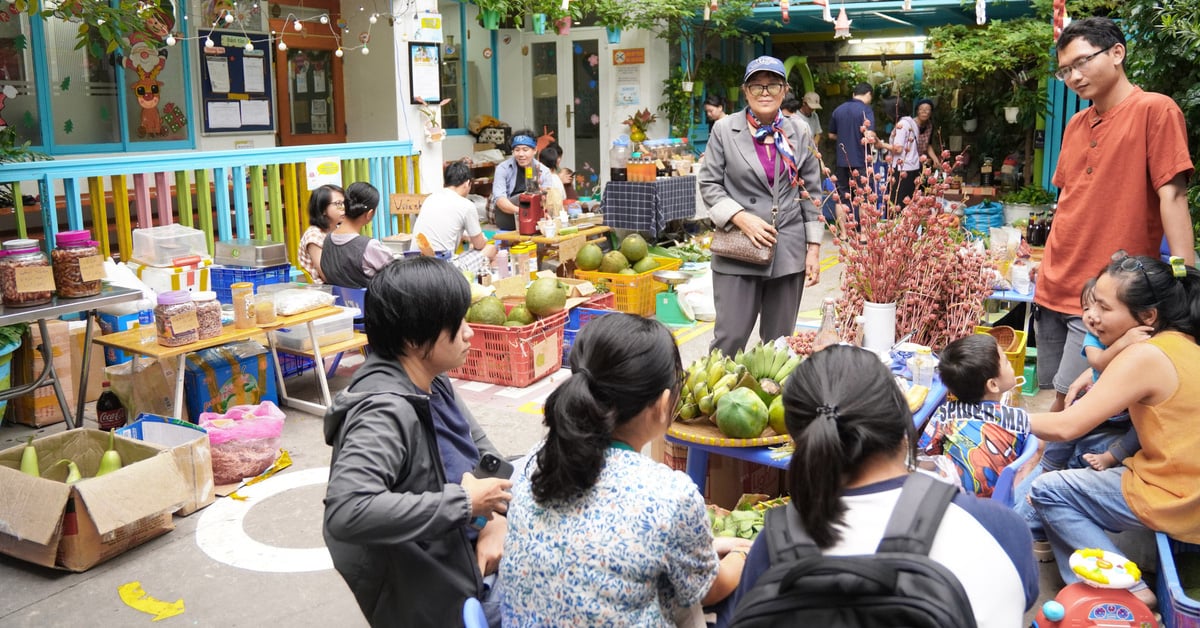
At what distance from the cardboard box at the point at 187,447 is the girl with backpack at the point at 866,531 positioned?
3.13 meters

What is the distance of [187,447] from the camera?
4.24 metres

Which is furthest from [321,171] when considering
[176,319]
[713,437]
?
[713,437]

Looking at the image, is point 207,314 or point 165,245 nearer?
point 207,314

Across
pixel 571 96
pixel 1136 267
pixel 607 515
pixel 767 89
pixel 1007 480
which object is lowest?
pixel 1007 480

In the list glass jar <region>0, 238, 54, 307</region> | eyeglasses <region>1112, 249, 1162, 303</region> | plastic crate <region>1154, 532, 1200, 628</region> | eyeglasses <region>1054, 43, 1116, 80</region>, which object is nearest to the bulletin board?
glass jar <region>0, 238, 54, 307</region>

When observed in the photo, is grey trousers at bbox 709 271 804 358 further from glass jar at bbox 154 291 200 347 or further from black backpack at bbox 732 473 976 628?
black backpack at bbox 732 473 976 628

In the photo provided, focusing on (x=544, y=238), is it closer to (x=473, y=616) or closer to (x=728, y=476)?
(x=728, y=476)

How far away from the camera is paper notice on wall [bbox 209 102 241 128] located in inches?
378

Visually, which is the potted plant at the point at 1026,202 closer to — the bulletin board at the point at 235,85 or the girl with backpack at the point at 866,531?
the bulletin board at the point at 235,85

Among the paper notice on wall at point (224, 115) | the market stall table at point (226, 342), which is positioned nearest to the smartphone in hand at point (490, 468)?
the market stall table at point (226, 342)

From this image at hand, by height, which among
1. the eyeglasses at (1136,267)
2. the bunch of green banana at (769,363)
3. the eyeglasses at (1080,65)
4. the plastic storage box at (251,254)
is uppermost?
the eyeglasses at (1080,65)

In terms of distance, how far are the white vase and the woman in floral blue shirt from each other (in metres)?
2.19

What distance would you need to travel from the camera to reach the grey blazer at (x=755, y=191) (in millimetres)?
4660

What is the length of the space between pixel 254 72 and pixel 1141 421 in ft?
30.0
